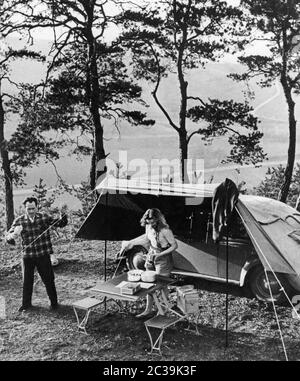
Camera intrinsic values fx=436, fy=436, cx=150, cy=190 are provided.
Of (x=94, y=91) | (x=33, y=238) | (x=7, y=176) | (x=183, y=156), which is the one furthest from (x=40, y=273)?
(x=7, y=176)

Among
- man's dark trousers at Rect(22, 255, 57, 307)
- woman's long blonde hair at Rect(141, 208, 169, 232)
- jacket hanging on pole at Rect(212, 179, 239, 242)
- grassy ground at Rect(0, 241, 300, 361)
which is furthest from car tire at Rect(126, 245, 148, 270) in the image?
jacket hanging on pole at Rect(212, 179, 239, 242)

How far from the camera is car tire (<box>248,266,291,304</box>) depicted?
25.0ft

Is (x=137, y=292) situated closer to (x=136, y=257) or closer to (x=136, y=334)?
(x=136, y=334)

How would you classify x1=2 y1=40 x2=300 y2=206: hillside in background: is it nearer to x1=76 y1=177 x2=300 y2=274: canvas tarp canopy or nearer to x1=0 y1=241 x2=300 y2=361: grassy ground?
x1=76 y1=177 x2=300 y2=274: canvas tarp canopy

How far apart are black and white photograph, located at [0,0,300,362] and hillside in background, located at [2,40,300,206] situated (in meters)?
35.2

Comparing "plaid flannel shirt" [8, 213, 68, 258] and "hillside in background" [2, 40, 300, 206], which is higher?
"hillside in background" [2, 40, 300, 206]

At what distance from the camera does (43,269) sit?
7633mm

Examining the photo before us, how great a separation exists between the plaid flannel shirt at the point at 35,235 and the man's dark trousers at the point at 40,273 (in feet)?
0.37

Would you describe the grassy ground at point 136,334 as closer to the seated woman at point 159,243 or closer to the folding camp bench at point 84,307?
the folding camp bench at point 84,307

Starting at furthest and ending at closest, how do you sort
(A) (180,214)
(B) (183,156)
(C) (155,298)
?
(B) (183,156)
(A) (180,214)
(C) (155,298)

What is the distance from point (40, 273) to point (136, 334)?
6.95ft

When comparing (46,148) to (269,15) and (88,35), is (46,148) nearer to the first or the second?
(88,35)

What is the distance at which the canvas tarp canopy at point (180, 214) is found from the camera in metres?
6.80

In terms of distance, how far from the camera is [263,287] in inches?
306
